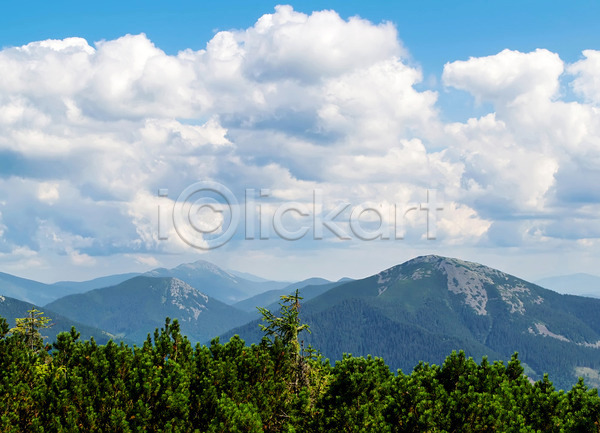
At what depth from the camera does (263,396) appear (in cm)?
3728

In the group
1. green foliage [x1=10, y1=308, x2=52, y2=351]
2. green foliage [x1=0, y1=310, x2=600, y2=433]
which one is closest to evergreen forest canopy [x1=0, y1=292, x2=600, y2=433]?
green foliage [x1=0, y1=310, x2=600, y2=433]

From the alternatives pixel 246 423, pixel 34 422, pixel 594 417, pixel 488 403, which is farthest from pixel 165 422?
pixel 594 417

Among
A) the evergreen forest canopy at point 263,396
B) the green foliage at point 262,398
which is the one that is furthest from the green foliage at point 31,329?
the green foliage at point 262,398

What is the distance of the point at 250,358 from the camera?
4044 cm

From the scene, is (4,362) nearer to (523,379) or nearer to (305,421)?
(305,421)

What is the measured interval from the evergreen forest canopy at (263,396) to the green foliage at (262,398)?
7 centimetres

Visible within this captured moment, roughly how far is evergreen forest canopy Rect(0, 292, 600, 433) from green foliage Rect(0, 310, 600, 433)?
0.23 feet

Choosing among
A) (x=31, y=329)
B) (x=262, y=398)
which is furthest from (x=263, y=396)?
(x=31, y=329)

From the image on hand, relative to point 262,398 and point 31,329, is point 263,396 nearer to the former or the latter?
point 262,398

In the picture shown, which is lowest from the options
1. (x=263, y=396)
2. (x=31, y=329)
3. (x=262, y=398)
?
(x=31, y=329)

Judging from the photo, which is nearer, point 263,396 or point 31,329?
point 263,396

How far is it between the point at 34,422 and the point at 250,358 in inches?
585

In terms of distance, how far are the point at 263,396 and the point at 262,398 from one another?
15 centimetres

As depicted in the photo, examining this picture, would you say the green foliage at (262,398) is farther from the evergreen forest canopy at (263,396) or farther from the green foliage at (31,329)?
the green foliage at (31,329)
